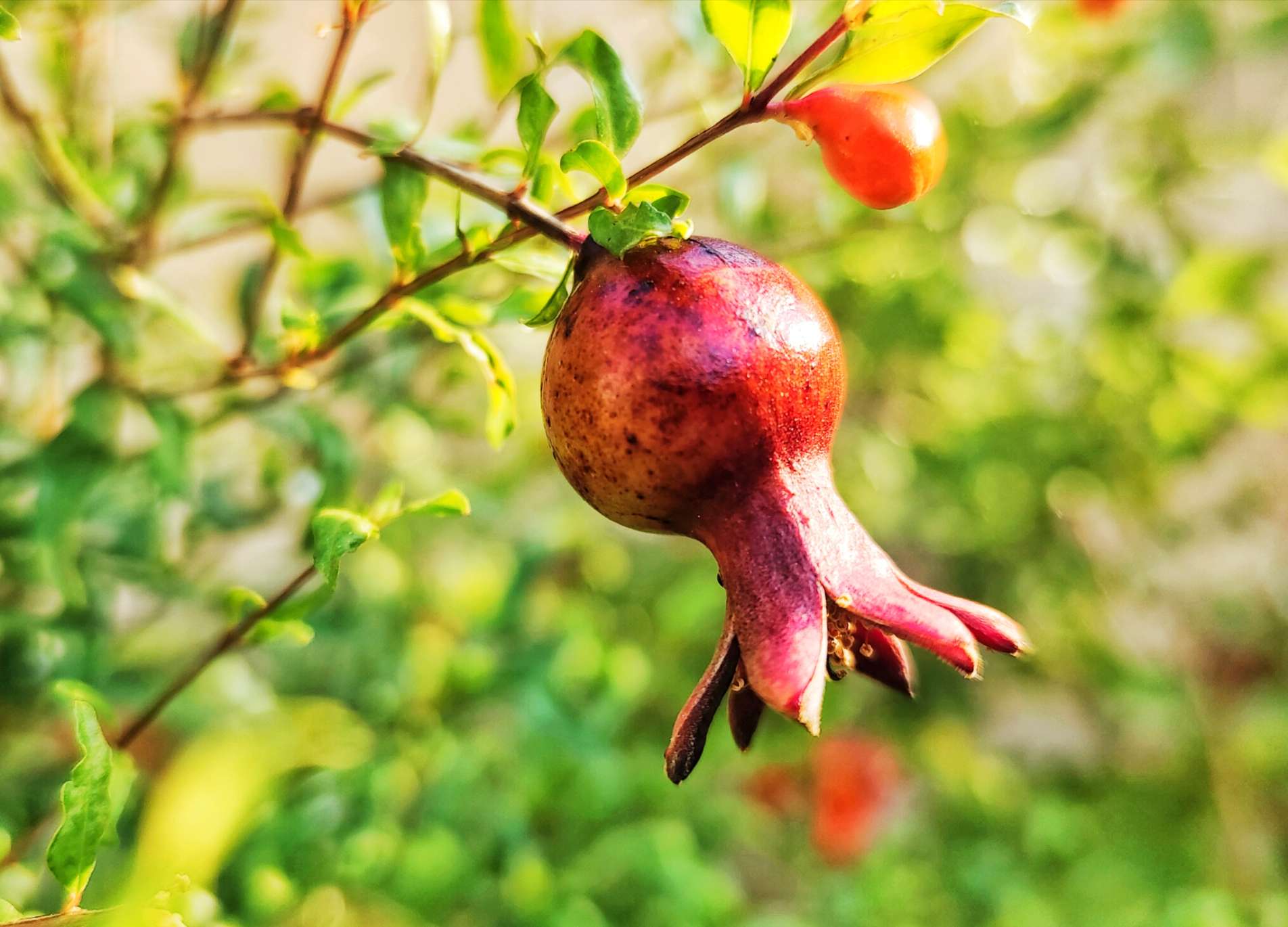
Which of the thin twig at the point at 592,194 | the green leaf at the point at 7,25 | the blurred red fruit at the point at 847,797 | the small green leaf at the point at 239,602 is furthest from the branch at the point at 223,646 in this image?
the blurred red fruit at the point at 847,797

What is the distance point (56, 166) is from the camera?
1.86 feet

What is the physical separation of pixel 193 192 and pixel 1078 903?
111cm

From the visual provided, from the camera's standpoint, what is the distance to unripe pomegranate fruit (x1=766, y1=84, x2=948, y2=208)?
33 centimetres

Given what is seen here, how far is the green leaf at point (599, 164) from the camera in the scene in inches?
12.7

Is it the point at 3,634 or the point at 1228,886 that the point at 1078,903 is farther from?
the point at 3,634

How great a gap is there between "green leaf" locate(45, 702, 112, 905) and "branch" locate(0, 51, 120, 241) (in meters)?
0.35

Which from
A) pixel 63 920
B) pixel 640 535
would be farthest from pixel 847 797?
pixel 63 920

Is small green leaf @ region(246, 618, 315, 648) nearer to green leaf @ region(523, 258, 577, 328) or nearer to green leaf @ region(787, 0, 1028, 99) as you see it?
green leaf @ region(523, 258, 577, 328)

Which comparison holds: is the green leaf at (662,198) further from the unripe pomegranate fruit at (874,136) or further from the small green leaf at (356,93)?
the small green leaf at (356,93)

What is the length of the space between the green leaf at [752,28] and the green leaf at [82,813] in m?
0.31

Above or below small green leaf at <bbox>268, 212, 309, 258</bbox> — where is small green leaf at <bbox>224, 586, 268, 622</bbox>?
below

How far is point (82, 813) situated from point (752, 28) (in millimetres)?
350

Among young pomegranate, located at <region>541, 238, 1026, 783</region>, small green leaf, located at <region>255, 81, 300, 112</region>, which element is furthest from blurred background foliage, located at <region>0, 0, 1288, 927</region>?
young pomegranate, located at <region>541, 238, 1026, 783</region>

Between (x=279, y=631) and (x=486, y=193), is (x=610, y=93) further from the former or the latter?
(x=279, y=631)
